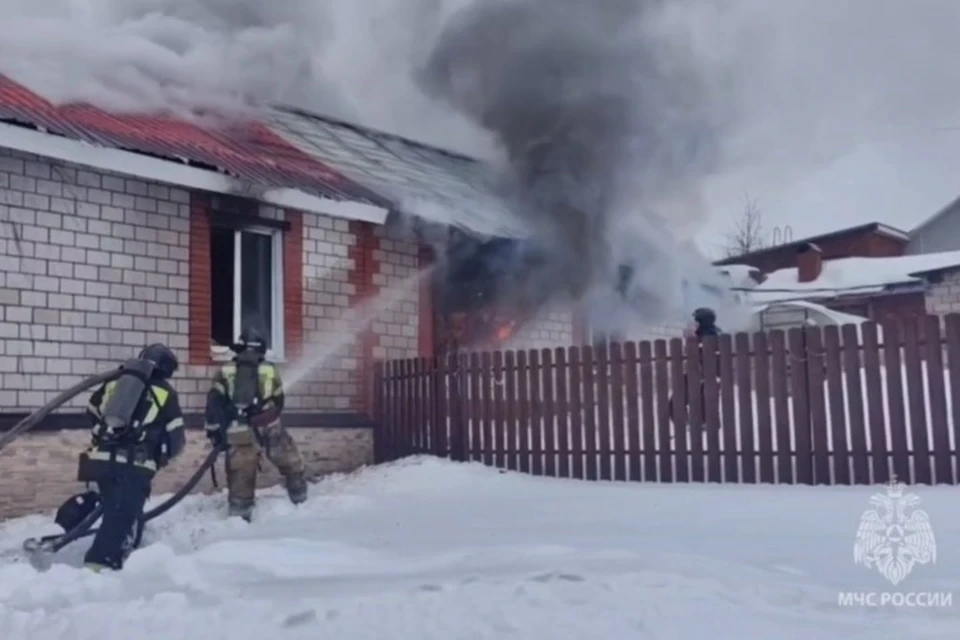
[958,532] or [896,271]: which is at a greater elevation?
[896,271]

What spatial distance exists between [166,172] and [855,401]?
6232mm

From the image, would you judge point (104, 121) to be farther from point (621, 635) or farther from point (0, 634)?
point (621, 635)

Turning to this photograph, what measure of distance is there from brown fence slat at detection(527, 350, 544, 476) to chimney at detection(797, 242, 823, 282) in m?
21.2

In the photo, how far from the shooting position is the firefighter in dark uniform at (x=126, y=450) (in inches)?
237

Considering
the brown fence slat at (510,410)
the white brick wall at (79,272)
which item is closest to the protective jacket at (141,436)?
the white brick wall at (79,272)

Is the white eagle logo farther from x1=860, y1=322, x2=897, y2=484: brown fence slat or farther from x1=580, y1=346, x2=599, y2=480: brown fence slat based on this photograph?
x1=580, y1=346, x2=599, y2=480: brown fence slat

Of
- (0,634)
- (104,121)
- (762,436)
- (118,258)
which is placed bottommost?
(0,634)

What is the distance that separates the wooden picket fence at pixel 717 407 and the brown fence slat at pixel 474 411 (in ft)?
0.05

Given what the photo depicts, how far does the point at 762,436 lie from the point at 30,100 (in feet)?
22.9

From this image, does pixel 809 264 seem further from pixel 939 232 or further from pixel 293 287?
pixel 293 287

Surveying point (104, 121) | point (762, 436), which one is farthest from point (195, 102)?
point (762, 436)

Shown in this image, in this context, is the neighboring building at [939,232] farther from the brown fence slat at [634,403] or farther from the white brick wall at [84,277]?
the white brick wall at [84,277]

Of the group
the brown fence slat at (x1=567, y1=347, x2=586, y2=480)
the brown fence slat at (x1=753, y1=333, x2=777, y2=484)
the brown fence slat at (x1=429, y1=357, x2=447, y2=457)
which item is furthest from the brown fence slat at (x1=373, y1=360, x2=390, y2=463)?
the brown fence slat at (x1=753, y1=333, x2=777, y2=484)

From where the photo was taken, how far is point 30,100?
837 centimetres
